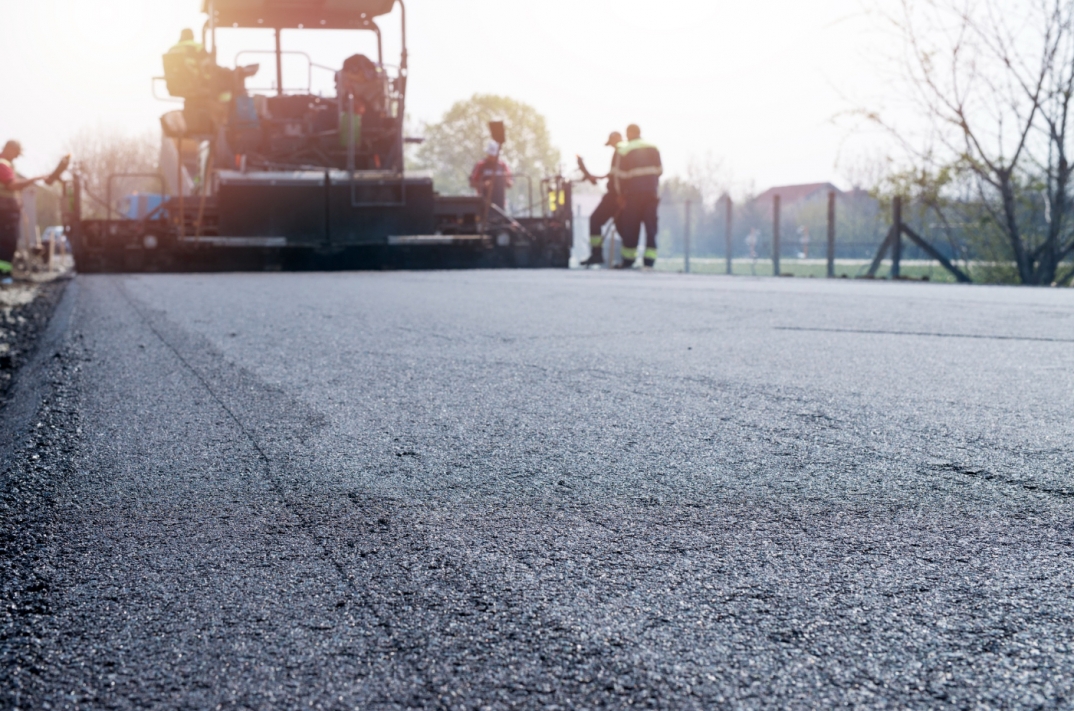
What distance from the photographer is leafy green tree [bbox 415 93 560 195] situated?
62000mm

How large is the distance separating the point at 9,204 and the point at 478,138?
166 ft

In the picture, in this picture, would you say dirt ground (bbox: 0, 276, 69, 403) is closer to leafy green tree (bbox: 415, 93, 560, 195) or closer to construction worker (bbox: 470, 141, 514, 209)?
construction worker (bbox: 470, 141, 514, 209)

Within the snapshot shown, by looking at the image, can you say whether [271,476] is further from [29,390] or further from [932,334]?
[932,334]

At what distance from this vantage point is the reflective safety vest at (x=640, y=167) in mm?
16531

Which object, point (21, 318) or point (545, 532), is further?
point (21, 318)

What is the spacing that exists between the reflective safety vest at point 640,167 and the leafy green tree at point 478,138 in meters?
44.8

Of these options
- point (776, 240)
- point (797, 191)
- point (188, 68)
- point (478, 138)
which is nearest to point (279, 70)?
point (188, 68)

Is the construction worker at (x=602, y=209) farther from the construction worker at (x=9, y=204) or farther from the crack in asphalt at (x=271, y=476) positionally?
the crack in asphalt at (x=271, y=476)

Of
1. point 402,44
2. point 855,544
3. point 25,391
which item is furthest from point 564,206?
point 855,544

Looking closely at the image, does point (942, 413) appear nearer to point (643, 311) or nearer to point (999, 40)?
point (643, 311)

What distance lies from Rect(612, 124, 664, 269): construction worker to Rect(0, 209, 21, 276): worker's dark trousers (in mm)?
8346

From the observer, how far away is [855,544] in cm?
209

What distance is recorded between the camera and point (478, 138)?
6225 centimetres

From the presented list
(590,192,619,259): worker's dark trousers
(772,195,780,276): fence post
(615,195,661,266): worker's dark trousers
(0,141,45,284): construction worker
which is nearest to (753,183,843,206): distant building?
(772,195,780,276): fence post
